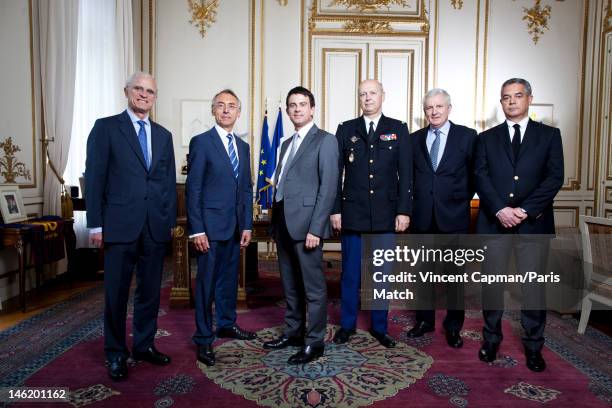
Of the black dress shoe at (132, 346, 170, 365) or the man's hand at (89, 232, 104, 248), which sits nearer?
the man's hand at (89, 232, 104, 248)

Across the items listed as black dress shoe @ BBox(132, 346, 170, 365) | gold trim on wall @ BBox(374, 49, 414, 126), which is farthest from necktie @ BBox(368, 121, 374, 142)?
gold trim on wall @ BBox(374, 49, 414, 126)

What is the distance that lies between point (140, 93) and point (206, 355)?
1353 mm

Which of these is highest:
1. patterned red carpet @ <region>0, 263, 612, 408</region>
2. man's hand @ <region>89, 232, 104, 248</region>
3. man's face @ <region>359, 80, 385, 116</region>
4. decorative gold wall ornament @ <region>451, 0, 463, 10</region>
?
decorative gold wall ornament @ <region>451, 0, 463, 10</region>

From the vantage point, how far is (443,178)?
8.63ft

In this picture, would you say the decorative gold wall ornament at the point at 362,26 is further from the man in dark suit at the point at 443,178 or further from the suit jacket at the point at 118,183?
the suit jacket at the point at 118,183

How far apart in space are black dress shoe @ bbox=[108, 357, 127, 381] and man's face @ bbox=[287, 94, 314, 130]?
145cm

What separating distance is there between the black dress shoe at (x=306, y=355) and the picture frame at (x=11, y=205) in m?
2.47

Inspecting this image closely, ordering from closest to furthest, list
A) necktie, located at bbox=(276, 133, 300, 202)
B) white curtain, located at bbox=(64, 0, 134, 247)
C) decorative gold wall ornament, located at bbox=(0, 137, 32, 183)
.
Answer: necktie, located at bbox=(276, 133, 300, 202)
decorative gold wall ornament, located at bbox=(0, 137, 32, 183)
white curtain, located at bbox=(64, 0, 134, 247)

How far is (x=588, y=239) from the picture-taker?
2822 millimetres

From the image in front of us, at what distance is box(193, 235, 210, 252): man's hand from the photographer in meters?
2.37

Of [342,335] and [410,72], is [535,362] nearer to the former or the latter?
[342,335]

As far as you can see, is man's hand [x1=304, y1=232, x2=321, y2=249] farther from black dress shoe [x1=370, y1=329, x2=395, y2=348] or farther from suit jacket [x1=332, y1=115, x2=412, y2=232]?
black dress shoe [x1=370, y1=329, x2=395, y2=348]

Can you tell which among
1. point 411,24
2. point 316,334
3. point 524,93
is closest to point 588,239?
point 524,93

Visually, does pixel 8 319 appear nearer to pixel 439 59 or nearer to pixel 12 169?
pixel 12 169
